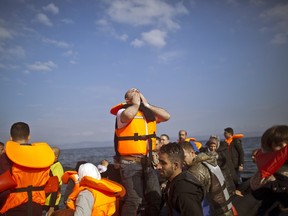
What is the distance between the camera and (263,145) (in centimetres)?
306

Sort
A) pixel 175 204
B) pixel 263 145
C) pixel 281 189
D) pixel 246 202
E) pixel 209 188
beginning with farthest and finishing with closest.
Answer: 1. pixel 246 202
2. pixel 209 188
3. pixel 263 145
4. pixel 281 189
5. pixel 175 204

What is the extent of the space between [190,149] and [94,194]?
59.7 inches

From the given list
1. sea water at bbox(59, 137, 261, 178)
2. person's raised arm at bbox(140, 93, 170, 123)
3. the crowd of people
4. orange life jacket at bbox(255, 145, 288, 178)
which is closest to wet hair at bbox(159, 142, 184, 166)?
the crowd of people

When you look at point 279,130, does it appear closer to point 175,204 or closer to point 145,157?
point 175,204

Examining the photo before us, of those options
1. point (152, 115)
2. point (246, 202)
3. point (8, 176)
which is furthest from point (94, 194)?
point (246, 202)

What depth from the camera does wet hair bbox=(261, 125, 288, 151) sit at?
113 inches

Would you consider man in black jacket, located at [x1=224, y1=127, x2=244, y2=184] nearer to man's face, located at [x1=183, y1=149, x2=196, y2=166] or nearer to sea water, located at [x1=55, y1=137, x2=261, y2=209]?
man's face, located at [x1=183, y1=149, x2=196, y2=166]

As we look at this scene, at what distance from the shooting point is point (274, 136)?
9.62ft

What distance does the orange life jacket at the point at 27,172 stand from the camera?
3707 mm

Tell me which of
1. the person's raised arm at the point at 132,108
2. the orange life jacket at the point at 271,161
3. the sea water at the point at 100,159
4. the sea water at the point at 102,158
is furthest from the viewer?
the sea water at the point at 102,158

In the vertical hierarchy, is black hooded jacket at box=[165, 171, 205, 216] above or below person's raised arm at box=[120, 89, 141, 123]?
below

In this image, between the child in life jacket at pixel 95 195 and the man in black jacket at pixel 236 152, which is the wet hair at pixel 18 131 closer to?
the child in life jacket at pixel 95 195

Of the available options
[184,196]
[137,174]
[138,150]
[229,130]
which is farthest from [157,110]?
[229,130]

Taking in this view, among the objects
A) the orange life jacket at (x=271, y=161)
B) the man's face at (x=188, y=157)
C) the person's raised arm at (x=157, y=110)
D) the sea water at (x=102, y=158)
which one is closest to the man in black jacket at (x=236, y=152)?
the person's raised arm at (x=157, y=110)
